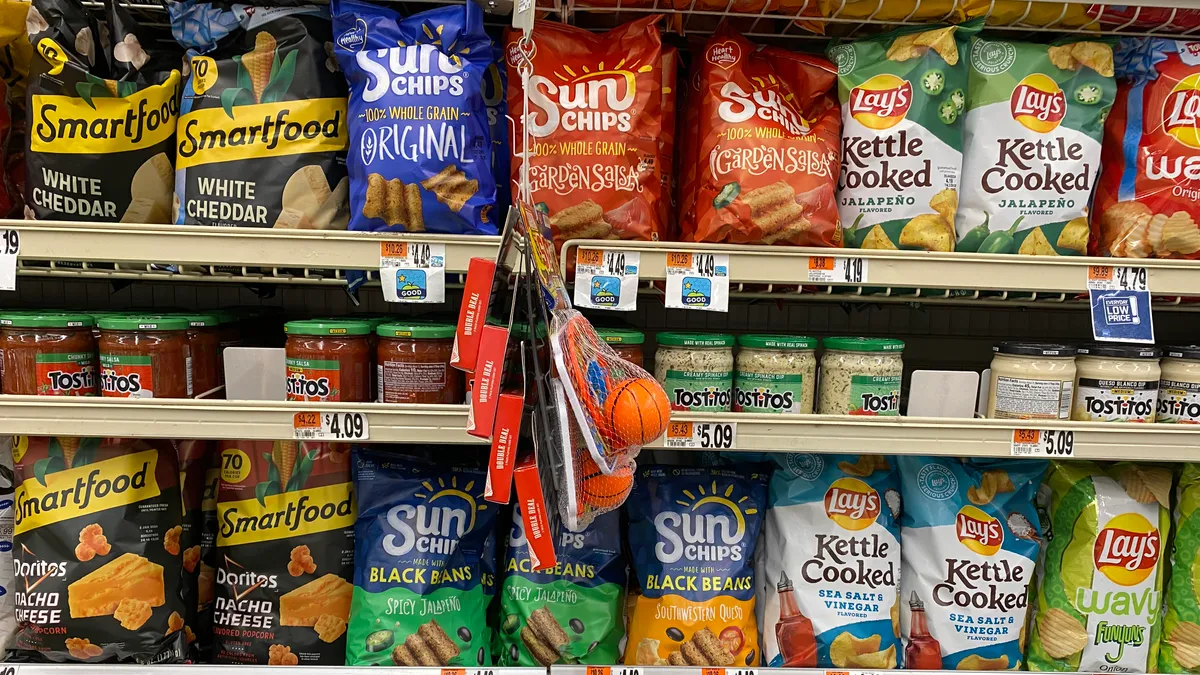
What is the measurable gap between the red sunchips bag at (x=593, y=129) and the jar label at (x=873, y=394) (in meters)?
0.49

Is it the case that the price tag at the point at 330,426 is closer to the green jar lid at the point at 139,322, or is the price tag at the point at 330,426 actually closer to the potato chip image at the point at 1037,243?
the green jar lid at the point at 139,322

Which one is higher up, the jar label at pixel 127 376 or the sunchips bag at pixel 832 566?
the jar label at pixel 127 376

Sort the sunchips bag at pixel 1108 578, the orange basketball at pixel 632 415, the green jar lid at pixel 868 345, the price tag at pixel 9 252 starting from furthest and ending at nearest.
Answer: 1. the sunchips bag at pixel 1108 578
2. the green jar lid at pixel 868 345
3. the price tag at pixel 9 252
4. the orange basketball at pixel 632 415

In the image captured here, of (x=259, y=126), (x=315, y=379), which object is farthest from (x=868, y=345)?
(x=259, y=126)

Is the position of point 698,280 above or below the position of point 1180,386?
above

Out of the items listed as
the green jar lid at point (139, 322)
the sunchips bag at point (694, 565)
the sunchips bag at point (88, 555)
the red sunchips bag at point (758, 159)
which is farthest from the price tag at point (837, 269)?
the sunchips bag at point (88, 555)

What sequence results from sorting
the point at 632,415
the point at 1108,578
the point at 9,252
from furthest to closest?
the point at 1108,578 → the point at 9,252 → the point at 632,415

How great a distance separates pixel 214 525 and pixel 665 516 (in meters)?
1.02

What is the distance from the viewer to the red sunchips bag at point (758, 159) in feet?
4.08

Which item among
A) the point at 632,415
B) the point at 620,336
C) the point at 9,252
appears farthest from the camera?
the point at 620,336


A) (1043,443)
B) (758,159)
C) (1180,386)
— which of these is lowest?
(1043,443)

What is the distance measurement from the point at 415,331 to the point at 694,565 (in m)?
0.77

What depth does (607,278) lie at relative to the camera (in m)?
1.21

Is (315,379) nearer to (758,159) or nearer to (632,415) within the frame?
(632,415)
